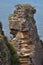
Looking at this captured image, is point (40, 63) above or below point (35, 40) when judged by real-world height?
below

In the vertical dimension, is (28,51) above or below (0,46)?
below

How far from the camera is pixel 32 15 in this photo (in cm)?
4572

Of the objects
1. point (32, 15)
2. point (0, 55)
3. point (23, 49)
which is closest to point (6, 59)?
point (0, 55)

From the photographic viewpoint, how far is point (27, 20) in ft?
146

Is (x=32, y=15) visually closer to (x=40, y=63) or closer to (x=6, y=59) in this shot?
(x=40, y=63)

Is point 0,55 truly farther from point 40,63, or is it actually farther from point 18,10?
point 40,63

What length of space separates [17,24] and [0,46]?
17.6m

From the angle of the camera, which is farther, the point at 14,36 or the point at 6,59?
the point at 14,36

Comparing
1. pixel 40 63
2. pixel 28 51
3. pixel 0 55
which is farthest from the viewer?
pixel 40 63

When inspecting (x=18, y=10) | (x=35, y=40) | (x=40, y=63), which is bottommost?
(x=40, y=63)

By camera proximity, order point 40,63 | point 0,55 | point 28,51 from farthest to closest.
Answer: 1. point 40,63
2. point 28,51
3. point 0,55

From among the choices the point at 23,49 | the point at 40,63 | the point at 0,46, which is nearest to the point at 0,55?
the point at 0,46

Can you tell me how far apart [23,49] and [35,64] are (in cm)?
200

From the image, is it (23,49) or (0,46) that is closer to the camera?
(0,46)
